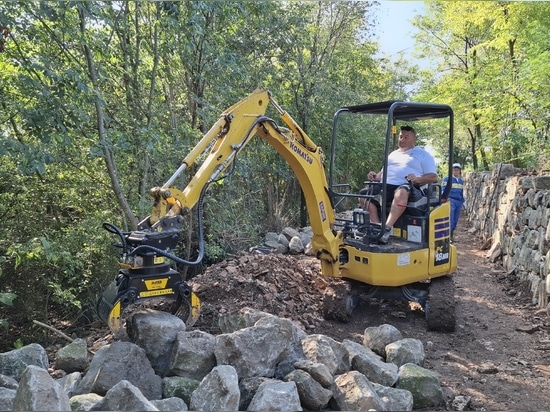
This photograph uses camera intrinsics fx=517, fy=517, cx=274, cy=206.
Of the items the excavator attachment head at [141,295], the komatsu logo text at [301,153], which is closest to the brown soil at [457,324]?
the excavator attachment head at [141,295]

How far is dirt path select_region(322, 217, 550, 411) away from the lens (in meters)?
4.01

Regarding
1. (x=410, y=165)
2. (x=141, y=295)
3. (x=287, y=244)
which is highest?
(x=410, y=165)

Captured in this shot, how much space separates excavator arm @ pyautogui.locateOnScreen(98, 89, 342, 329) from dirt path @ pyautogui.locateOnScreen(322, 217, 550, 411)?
3.06 ft

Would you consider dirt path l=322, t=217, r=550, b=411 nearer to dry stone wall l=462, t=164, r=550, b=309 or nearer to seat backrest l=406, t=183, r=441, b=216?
dry stone wall l=462, t=164, r=550, b=309

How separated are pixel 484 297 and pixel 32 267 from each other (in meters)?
5.71

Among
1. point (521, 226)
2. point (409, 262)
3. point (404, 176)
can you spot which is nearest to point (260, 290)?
point (409, 262)

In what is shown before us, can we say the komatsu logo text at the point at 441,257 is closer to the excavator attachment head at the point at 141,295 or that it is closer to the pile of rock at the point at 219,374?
the pile of rock at the point at 219,374

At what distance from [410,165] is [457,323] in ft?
6.06

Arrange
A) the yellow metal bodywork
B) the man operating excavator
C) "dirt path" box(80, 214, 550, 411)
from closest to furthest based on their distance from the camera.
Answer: "dirt path" box(80, 214, 550, 411) → the yellow metal bodywork → the man operating excavator

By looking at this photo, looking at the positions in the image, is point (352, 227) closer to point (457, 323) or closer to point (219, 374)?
point (457, 323)

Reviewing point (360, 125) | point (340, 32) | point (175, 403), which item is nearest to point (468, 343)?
point (175, 403)

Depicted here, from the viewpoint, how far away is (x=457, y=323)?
576 cm

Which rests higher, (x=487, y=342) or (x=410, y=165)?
(x=410, y=165)

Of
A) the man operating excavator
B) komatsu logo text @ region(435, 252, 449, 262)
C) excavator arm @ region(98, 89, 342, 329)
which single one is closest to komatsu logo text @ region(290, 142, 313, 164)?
excavator arm @ region(98, 89, 342, 329)
